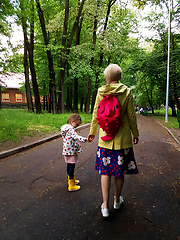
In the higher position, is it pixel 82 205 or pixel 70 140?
pixel 70 140

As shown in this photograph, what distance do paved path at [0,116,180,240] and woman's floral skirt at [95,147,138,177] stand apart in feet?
2.26

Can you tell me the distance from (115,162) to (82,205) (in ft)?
3.35

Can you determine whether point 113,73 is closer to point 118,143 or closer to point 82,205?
point 118,143

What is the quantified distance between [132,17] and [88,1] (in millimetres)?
8764

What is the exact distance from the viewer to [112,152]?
2322mm

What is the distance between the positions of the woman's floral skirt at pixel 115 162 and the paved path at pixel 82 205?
2.26ft

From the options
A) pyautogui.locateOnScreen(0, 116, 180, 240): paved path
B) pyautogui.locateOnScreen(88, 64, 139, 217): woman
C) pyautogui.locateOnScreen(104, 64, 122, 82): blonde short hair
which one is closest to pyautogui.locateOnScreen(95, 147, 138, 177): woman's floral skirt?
pyautogui.locateOnScreen(88, 64, 139, 217): woman

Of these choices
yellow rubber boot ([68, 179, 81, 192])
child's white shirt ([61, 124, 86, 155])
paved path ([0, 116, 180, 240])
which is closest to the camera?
paved path ([0, 116, 180, 240])

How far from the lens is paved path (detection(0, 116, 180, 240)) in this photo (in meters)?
2.18

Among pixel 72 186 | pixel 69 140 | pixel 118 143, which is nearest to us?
pixel 118 143

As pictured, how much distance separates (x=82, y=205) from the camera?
9.06 feet

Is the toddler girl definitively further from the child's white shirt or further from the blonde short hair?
the blonde short hair

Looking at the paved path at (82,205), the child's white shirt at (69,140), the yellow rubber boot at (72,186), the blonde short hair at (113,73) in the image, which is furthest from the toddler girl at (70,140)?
the blonde short hair at (113,73)


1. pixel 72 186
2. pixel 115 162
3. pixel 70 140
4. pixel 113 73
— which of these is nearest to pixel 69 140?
pixel 70 140
